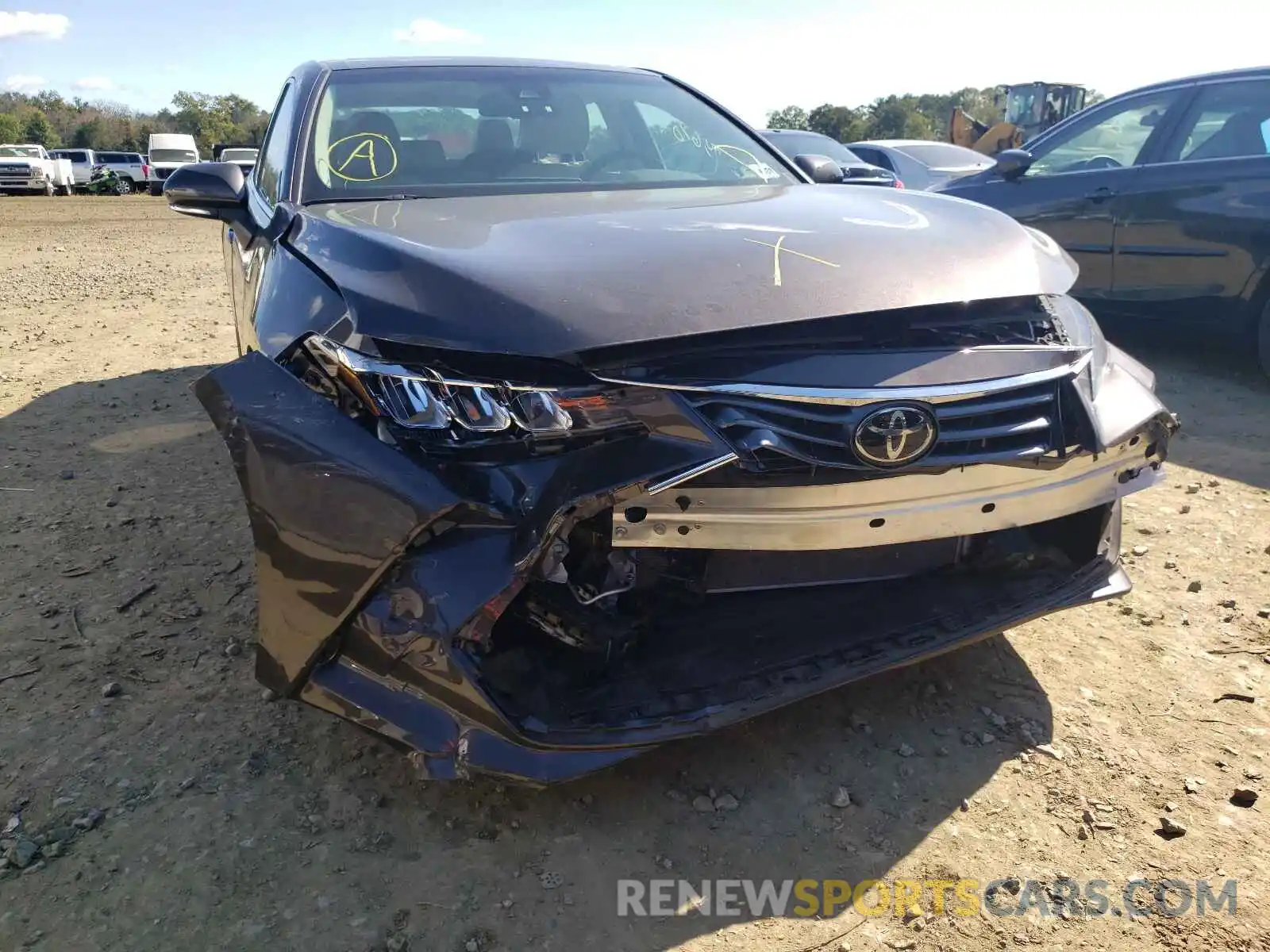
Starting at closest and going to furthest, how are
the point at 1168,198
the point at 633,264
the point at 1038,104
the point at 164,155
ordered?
1. the point at 633,264
2. the point at 1168,198
3. the point at 1038,104
4. the point at 164,155

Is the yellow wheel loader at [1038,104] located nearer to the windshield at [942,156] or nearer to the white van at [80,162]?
the windshield at [942,156]

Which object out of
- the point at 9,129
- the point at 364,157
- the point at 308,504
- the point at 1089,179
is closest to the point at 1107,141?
the point at 1089,179

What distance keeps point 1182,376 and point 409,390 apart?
5.07 meters

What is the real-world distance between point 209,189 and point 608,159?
1.29 metres

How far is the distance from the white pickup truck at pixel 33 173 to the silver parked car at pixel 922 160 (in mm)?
28654

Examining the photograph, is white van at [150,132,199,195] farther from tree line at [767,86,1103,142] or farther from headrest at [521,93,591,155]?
headrest at [521,93,591,155]

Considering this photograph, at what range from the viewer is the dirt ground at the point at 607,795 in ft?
5.81

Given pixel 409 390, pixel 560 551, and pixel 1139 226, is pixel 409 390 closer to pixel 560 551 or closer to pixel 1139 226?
pixel 560 551

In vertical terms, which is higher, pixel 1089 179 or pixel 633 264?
pixel 1089 179

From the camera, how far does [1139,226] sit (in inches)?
212

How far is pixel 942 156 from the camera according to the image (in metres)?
9.83

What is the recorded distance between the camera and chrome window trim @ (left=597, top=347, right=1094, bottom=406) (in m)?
1.76

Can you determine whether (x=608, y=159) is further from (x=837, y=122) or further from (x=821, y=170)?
(x=837, y=122)

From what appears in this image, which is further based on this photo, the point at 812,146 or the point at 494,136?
the point at 812,146
